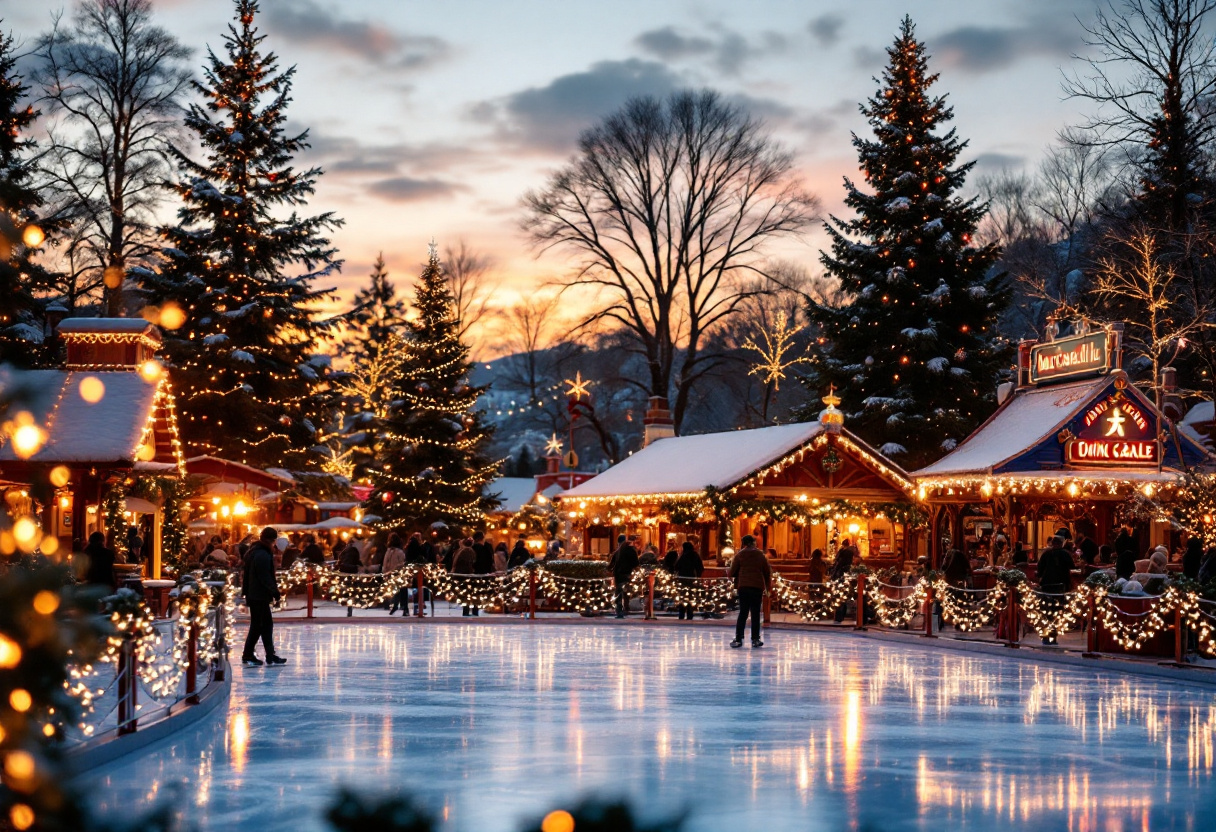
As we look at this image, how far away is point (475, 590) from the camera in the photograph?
100ft

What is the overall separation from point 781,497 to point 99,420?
15.8m

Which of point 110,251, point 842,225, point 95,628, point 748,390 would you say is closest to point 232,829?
point 95,628

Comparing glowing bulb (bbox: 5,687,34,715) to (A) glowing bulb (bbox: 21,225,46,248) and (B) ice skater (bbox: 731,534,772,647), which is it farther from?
(B) ice skater (bbox: 731,534,772,647)

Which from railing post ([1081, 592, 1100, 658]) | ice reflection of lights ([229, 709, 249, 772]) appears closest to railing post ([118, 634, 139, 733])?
ice reflection of lights ([229, 709, 249, 772])

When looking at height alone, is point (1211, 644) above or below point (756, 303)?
below

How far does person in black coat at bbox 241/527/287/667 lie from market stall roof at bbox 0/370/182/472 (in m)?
4.03

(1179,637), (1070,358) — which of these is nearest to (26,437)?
(1179,637)

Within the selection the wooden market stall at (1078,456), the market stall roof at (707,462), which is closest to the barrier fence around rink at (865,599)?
the market stall roof at (707,462)

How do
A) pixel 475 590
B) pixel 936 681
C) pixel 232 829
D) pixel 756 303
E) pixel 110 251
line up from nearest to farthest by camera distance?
pixel 232 829
pixel 936 681
pixel 475 590
pixel 110 251
pixel 756 303

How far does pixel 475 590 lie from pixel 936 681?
1448cm

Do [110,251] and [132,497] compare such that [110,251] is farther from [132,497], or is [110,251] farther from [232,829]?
[232,829]

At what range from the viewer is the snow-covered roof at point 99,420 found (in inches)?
875

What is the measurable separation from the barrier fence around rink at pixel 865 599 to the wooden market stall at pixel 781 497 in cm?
226

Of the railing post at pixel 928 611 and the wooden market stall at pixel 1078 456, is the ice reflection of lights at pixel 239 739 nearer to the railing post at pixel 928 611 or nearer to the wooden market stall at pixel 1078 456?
the railing post at pixel 928 611
